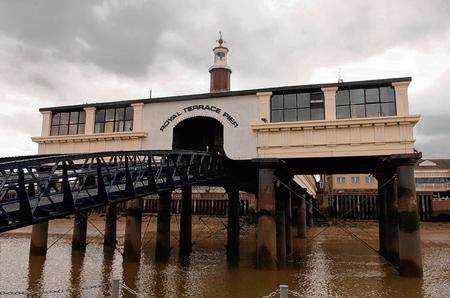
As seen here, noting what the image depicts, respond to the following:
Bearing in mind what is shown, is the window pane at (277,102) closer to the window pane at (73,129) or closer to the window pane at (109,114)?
the window pane at (109,114)

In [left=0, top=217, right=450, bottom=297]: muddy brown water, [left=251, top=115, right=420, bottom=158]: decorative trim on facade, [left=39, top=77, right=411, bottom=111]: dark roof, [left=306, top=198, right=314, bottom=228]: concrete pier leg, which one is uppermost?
[left=39, top=77, right=411, bottom=111]: dark roof

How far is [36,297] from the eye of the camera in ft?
54.5

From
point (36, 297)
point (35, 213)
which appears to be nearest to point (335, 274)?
point (36, 297)

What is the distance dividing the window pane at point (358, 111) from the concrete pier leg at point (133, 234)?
13.5m

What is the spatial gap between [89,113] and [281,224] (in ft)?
48.8

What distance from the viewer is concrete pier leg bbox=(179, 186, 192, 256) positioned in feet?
98.8

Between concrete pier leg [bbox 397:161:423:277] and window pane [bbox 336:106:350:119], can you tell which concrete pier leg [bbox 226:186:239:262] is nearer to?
window pane [bbox 336:106:350:119]

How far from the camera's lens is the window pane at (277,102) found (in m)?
25.3

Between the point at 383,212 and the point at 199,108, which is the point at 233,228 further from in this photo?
the point at 383,212

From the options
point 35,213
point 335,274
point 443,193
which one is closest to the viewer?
point 35,213

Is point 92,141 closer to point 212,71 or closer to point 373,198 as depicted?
point 212,71

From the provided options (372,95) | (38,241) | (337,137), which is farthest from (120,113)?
(372,95)

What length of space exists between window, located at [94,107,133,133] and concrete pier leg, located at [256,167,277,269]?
32.3 ft

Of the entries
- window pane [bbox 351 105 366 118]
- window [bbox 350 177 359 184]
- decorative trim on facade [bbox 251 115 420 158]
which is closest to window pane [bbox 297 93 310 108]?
decorative trim on facade [bbox 251 115 420 158]
